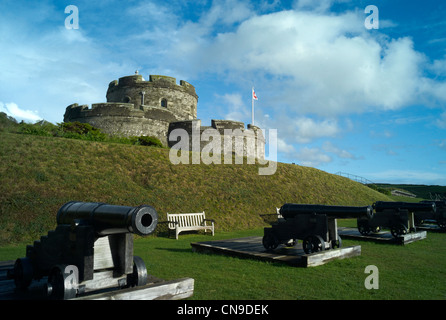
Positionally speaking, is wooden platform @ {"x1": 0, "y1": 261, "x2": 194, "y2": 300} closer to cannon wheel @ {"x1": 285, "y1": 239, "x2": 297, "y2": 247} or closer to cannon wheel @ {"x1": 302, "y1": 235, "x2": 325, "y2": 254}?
cannon wheel @ {"x1": 302, "y1": 235, "x2": 325, "y2": 254}

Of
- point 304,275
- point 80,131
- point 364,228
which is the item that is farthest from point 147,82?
point 304,275

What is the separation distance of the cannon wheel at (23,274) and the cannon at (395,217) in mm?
10505

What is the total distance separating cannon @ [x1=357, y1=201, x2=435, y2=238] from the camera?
35.0 feet

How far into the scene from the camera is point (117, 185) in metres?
14.6

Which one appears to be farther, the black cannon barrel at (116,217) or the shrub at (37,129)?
the shrub at (37,129)

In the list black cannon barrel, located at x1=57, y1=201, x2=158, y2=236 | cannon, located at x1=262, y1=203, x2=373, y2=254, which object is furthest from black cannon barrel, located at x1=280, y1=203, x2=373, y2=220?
black cannon barrel, located at x1=57, y1=201, x2=158, y2=236

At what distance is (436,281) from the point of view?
5.65 m

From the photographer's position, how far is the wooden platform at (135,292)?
12.0 ft

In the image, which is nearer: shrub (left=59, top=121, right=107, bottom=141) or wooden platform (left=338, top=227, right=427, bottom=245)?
wooden platform (left=338, top=227, right=427, bottom=245)

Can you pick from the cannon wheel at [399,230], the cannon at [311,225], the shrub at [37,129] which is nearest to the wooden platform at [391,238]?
the cannon wheel at [399,230]

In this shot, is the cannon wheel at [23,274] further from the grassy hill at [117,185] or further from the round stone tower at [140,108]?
the round stone tower at [140,108]

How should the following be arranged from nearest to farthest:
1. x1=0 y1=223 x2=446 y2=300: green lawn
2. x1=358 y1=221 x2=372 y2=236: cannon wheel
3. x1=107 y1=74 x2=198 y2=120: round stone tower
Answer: x1=0 y1=223 x2=446 y2=300: green lawn
x1=358 y1=221 x2=372 y2=236: cannon wheel
x1=107 y1=74 x2=198 y2=120: round stone tower

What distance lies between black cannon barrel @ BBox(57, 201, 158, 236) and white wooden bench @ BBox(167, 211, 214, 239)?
8279mm
